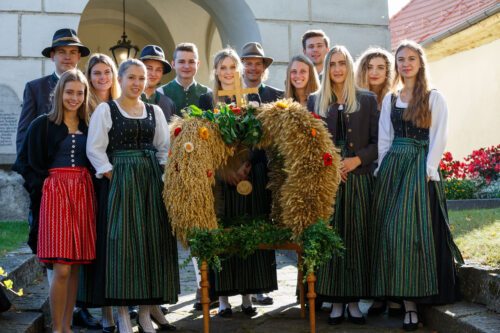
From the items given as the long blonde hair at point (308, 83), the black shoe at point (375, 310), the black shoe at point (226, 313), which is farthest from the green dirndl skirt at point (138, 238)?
the black shoe at point (375, 310)

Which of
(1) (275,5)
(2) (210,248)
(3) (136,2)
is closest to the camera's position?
(2) (210,248)

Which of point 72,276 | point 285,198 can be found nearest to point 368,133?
point 285,198

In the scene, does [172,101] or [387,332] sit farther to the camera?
[172,101]

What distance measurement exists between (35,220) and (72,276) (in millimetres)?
461

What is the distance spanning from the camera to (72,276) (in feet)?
17.5

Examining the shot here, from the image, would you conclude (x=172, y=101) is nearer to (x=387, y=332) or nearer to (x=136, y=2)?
(x=387, y=332)

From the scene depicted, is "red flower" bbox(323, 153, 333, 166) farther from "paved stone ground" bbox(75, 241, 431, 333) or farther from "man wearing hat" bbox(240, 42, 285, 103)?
"man wearing hat" bbox(240, 42, 285, 103)

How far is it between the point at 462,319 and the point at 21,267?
3177 millimetres

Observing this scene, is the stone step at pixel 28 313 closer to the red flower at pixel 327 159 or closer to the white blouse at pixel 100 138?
the white blouse at pixel 100 138

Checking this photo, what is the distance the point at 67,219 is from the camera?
5203 millimetres

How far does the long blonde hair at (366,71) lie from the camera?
21.0ft

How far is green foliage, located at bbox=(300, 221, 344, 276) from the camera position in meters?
5.05

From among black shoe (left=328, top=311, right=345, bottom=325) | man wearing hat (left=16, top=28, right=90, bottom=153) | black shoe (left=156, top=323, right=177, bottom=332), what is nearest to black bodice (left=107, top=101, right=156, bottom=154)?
man wearing hat (left=16, top=28, right=90, bottom=153)

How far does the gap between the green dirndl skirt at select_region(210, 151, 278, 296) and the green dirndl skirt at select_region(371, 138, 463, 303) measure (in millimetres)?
846
